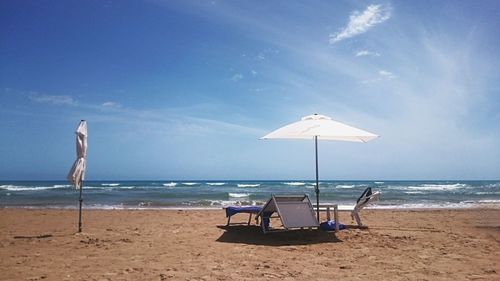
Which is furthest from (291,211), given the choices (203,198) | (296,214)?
(203,198)

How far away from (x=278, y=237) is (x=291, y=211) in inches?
22.3

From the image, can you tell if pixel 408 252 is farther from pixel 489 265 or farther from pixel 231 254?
pixel 231 254

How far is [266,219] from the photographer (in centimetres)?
762

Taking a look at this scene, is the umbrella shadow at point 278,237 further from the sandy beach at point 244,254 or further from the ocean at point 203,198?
the ocean at point 203,198

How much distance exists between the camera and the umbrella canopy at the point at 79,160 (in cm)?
759

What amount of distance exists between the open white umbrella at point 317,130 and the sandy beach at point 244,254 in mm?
1569

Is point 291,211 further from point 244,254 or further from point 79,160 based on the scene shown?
point 79,160

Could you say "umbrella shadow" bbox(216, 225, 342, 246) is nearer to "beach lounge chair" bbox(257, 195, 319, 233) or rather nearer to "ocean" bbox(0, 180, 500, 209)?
"beach lounge chair" bbox(257, 195, 319, 233)

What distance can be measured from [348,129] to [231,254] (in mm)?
3515

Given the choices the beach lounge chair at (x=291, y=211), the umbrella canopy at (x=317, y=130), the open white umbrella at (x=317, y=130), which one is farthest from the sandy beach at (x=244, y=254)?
the umbrella canopy at (x=317, y=130)

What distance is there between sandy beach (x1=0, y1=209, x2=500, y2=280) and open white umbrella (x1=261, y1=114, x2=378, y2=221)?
157cm

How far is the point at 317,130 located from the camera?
7566 mm

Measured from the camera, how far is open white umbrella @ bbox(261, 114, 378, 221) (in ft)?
24.6

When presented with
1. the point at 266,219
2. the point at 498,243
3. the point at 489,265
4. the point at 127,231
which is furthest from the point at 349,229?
the point at 127,231
